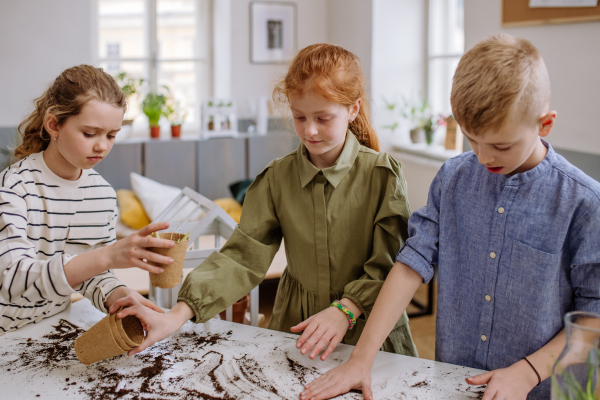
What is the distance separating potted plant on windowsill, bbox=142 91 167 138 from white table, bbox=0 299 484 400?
3.08m

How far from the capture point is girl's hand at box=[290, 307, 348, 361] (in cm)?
109

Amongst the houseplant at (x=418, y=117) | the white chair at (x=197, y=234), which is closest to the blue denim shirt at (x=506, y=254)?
the white chair at (x=197, y=234)

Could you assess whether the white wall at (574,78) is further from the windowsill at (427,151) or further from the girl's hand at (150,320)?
the girl's hand at (150,320)

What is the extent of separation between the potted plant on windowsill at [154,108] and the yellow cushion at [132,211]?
753 mm

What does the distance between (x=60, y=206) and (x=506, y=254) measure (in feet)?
3.52

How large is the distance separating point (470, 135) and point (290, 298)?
695 millimetres

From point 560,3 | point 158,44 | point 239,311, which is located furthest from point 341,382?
point 158,44

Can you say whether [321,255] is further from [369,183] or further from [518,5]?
[518,5]

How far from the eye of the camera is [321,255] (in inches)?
52.3

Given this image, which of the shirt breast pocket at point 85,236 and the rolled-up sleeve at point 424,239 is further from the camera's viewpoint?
the shirt breast pocket at point 85,236

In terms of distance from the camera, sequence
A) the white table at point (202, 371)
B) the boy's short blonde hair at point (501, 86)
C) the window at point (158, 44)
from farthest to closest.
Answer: the window at point (158, 44), the white table at point (202, 371), the boy's short blonde hair at point (501, 86)

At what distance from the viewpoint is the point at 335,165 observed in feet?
4.28

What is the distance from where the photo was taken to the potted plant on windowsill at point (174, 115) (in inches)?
167

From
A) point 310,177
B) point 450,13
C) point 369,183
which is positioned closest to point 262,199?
point 310,177
